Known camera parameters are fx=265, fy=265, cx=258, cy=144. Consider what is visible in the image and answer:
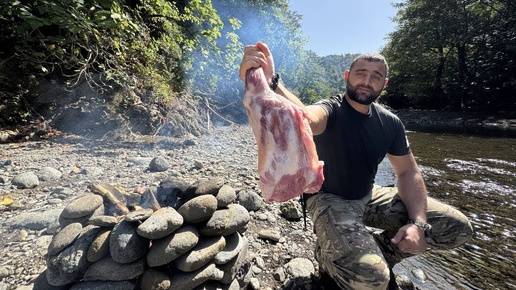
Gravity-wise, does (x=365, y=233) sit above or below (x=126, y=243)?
below

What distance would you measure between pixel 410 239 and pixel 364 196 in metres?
0.71

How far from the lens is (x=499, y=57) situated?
29016 mm

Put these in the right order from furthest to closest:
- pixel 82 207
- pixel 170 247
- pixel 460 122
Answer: pixel 460 122, pixel 82 207, pixel 170 247

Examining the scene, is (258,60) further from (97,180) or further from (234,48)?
(234,48)

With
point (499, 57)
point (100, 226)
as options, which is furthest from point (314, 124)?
point (499, 57)

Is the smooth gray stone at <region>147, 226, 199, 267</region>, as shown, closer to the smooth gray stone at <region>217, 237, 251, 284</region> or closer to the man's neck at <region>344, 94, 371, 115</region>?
the smooth gray stone at <region>217, 237, 251, 284</region>

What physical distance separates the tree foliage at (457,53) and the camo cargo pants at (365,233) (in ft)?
111

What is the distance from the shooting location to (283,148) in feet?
6.26

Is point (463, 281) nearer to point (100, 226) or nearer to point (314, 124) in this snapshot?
point (314, 124)

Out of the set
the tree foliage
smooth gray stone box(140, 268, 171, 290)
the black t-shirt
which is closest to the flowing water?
the black t-shirt

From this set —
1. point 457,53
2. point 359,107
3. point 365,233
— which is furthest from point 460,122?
point 365,233

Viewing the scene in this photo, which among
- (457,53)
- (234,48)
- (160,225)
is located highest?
(457,53)

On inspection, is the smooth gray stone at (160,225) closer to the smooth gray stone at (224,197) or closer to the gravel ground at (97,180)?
the smooth gray stone at (224,197)

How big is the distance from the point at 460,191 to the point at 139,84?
1113cm
